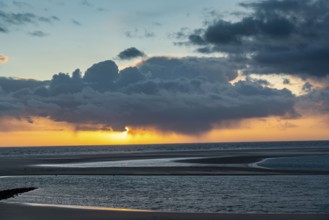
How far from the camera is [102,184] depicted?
184ft

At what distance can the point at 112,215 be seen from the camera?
32531 mm

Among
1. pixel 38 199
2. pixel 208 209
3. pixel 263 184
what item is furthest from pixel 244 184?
pixel 38 199

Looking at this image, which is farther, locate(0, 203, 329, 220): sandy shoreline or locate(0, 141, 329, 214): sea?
locate(0, 141, 329, 214): sea

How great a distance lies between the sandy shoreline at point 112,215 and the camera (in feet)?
101

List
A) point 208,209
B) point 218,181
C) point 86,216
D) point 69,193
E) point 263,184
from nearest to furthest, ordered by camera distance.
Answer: point 86,216 → point 208,209 → point 69,193 → point 263,184 → point 218,181

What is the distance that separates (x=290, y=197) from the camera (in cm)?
4016

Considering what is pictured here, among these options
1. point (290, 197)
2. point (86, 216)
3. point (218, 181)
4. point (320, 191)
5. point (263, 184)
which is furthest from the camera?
point (218, 181)

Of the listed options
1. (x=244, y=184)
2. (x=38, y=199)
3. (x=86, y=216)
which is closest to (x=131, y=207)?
(x=86, y=216)

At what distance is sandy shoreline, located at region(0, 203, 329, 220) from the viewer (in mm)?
30797

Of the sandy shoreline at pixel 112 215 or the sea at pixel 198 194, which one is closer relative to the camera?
the sandy shoreline at pixel 112 215

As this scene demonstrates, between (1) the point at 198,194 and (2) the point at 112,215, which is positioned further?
(1) the point at 198,194

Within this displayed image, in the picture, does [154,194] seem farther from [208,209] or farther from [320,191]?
[320,191]

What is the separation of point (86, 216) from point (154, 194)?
1350 cm

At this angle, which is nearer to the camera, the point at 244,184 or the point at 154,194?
the point at 154,194
